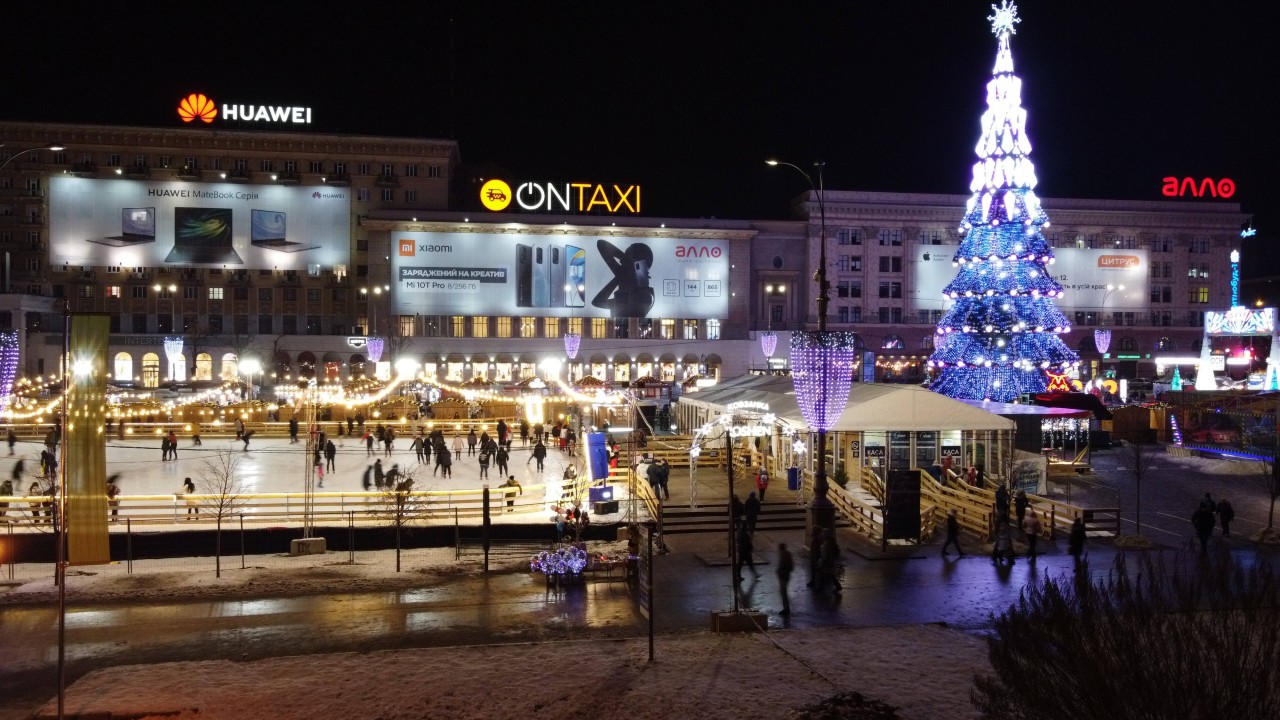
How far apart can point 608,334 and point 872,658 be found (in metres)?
66.0

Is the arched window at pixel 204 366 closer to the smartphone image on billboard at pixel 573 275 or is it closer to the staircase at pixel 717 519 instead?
the smartphone image on billboard at pixel 573 275

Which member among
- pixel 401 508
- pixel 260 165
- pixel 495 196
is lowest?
pixel 401 508

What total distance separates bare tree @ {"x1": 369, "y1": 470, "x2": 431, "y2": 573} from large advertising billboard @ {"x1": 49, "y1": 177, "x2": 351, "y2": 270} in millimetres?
60570

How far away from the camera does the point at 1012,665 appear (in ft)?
22.7

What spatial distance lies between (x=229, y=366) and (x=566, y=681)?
72.2 metres

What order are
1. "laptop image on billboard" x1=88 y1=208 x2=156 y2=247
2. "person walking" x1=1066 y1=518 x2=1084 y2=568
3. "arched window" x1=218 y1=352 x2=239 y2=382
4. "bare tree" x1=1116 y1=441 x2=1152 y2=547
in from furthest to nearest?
"arched window" x1=218 y1=352 x2=239 y2=382, "laptop image on billboard" x1=88 y1=208 x2=156 y2=247, "bare tree" x1=1116 y1=441 x2=1152 y2=547, "person walking" x1=1066 y1=518 x2=1084 y2=568

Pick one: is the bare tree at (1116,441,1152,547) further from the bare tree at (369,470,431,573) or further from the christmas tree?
the bare tree at (369,470,431,573)

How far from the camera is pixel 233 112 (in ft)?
260

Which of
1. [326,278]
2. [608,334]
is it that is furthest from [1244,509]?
[326,278]

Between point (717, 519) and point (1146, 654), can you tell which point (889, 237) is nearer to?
point (717, 519)

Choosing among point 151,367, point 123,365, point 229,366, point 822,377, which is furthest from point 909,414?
point 123,365

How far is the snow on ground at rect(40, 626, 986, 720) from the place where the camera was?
1069 centimetres

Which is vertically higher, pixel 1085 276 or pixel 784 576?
pixel 1085 276

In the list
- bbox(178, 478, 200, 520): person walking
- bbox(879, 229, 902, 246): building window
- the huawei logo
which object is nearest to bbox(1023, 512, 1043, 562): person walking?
bbox(178, 478, 200, 520): person walking
